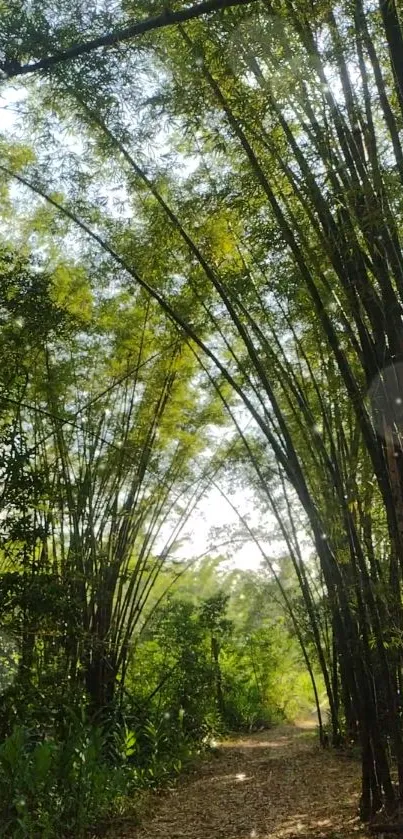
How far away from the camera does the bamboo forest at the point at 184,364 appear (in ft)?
9.05

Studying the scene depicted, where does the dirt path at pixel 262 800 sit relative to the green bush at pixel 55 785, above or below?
below

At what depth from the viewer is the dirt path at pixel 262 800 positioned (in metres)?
3.52

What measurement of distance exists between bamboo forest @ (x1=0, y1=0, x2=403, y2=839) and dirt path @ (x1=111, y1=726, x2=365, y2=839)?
3 centimetres

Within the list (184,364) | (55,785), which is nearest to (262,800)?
(55,785)

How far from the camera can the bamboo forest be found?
276 cm

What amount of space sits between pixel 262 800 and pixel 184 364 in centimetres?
→ 298

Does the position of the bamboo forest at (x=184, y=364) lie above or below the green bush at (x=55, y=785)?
above

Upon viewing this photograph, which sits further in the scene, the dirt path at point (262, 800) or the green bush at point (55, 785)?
A: the dirt path at point (262, 800)

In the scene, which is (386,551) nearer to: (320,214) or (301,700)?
(320,214)

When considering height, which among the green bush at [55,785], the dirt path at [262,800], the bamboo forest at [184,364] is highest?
the bamboo forest at [184,364]

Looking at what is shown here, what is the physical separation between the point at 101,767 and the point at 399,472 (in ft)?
8.49

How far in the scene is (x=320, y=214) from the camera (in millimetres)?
2777

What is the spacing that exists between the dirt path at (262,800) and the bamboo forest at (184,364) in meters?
0.03

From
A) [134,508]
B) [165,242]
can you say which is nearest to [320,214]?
[165,242]
